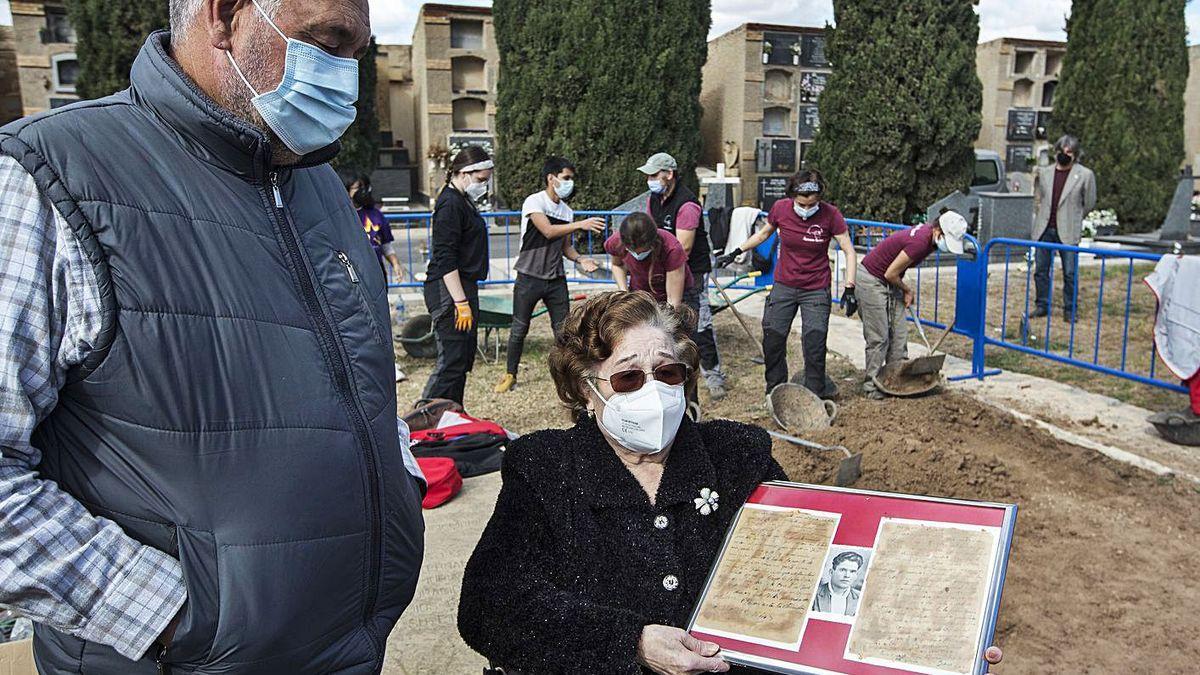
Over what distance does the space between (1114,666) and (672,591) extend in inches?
89.0

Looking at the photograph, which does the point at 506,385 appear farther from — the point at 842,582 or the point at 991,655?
the point at 991,655

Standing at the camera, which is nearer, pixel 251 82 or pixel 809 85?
pixel 251 82

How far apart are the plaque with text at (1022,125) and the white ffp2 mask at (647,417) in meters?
26.7

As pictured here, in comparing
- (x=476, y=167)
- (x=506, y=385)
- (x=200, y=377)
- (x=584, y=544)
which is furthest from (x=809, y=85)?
(x=200, y=377)

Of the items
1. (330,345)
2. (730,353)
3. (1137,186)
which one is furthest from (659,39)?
(330,345)

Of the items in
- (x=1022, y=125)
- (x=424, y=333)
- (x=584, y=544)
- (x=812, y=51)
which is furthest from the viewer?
(x=1022, y=125)

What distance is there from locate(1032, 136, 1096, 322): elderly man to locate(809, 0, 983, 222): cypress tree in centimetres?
672

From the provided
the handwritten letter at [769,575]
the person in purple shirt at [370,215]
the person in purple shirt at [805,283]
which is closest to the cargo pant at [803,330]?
the person in purple shirt at [805,283]

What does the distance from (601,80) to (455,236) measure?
13.5m

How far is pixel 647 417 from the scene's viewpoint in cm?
201

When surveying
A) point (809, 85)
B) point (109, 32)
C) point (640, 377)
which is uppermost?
point (109, 32)

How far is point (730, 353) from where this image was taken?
854 centimetres

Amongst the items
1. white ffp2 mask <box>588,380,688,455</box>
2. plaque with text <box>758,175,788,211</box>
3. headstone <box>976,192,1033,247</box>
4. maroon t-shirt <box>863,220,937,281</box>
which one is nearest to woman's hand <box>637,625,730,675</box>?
white ffp2 mask <box>588,380,688,455</box>

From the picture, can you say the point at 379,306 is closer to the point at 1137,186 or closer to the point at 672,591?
the point at 672,591
